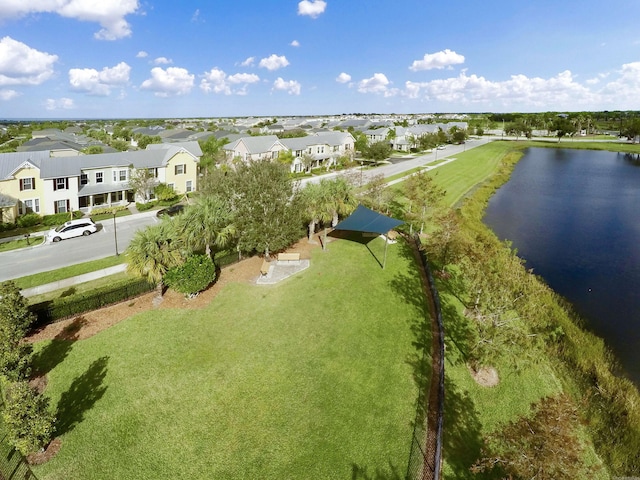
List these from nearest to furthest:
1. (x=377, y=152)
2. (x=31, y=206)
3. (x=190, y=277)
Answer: (x=190, y=277)
(x=31, y=206)
(x=377, y=152)

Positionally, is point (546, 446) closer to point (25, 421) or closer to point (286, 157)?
point (25, 421)

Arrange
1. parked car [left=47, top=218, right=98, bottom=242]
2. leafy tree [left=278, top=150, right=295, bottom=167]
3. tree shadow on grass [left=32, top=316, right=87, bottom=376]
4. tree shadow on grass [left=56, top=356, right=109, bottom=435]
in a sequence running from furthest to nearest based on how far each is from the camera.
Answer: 1. leafy tree [left=278, top=150, right=295, bottom=167]
2. parked car [left=47, top=218, right=98, bottom=242]
3. tree shadow on grass [left=32, top=316, right=87, bottom=376]
4. tree shadow on grass [left=56, top=356, right=109, bottom=435]

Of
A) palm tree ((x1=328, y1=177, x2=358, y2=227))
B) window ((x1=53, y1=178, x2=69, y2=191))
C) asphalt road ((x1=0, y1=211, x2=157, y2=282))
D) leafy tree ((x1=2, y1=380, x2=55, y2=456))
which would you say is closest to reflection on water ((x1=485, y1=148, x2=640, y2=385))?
palm tree ((x1=328, y1=177, x2=358, y2=227))

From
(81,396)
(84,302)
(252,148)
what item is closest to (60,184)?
(84,302)

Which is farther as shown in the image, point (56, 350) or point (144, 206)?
point (144, 206)

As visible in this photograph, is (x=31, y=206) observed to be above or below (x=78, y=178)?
below

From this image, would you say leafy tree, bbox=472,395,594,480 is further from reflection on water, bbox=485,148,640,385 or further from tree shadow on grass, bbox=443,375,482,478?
reflection on water, bbox=485,148,640,385
